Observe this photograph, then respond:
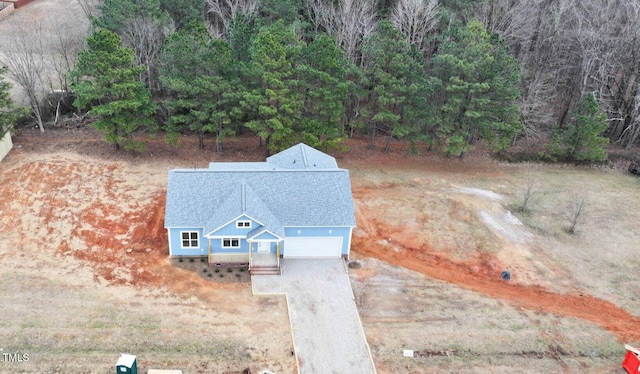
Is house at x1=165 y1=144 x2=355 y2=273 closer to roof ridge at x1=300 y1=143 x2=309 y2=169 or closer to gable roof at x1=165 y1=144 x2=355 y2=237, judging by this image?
gable roof at x1=165 y1=144 x2=355 y2=237

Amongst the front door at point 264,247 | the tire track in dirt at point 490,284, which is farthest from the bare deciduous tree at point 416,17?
the front door at point 264,247

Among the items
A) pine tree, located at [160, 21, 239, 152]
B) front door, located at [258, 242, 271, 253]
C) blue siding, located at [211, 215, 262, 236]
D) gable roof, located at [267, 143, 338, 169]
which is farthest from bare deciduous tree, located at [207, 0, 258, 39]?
front door, located at [258, 242, 271, 253]

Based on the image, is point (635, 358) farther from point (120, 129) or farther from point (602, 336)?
point (120, 129)

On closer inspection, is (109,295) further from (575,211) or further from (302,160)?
(575,211)

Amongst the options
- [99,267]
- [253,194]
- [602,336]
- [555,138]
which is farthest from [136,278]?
[555,138]

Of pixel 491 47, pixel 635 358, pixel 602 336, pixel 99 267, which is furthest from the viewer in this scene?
pixel 491 47

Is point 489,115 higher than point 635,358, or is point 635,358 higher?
point 489,115

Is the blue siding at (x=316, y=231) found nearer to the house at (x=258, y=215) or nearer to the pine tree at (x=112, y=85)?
the house at (x=258, y=215)
